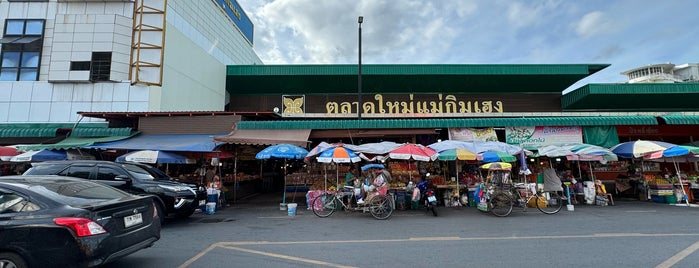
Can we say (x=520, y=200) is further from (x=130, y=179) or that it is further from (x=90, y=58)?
(x=90, y=58)

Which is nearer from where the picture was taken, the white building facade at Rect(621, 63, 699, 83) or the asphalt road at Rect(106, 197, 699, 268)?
the asphalt road at Rect(106, 197, 699, 268)

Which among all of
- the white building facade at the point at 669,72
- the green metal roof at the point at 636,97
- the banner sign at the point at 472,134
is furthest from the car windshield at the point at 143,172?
the white building facade at the point at 669,72

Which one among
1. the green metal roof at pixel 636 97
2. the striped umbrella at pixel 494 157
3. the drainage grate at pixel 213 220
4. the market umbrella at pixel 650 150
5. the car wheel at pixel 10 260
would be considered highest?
the green metal roof at pixel 636 97

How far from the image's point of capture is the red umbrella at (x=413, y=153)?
11506mm

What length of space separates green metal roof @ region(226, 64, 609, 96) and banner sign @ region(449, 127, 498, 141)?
541 cm

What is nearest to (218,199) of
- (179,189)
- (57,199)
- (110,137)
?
(179,189)

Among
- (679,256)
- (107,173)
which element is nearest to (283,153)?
(107,173)

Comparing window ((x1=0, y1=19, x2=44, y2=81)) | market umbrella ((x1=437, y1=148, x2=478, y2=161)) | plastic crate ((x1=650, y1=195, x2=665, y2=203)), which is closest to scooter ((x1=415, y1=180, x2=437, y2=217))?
market umbrella ((x1=437, y1=148, x2=478, y2=161))

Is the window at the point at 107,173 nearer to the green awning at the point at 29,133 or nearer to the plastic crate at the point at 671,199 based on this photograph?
the green awning at the point at 29,133

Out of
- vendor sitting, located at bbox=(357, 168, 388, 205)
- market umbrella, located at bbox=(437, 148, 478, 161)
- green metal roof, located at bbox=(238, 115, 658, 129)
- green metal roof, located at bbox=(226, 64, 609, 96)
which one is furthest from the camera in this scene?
green metal roof, located at bbox=(226, 64, 609, 96)

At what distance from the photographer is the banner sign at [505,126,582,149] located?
15.0 m

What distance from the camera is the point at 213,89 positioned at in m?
20.9

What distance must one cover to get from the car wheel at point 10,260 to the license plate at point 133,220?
1.10m

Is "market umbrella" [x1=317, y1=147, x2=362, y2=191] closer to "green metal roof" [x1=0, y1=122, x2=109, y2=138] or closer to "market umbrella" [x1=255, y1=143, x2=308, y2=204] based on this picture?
"market umbrella" [x1=255, y1=143, x2=308, y2=204]
